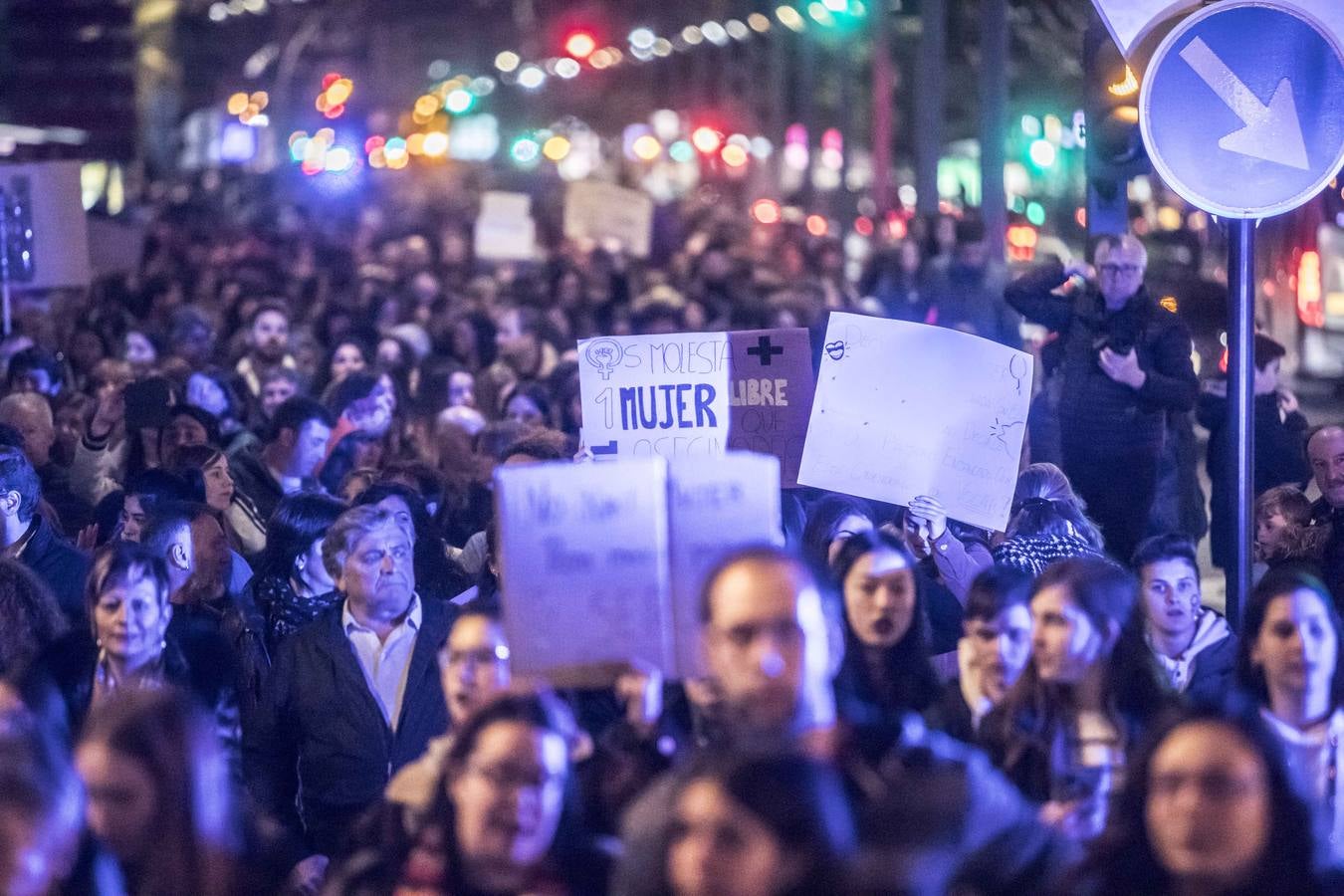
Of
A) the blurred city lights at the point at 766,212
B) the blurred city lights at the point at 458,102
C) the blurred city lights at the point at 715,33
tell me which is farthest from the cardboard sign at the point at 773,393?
the blurred city lights at the point at 715,33

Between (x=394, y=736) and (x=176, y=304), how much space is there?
14.1 m

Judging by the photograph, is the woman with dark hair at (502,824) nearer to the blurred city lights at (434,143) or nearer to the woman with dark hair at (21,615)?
the woman with dark hair at (21,615)

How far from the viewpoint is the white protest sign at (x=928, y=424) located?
7.80 metres

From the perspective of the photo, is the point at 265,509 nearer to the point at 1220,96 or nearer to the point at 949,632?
the point at 949,632

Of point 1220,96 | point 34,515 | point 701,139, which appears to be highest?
point 701,139

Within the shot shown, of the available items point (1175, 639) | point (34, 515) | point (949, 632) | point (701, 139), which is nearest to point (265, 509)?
point (34, 515)

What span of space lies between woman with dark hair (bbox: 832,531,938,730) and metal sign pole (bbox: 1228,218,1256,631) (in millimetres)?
1238

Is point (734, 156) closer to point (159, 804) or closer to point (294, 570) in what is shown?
point (294, 570)

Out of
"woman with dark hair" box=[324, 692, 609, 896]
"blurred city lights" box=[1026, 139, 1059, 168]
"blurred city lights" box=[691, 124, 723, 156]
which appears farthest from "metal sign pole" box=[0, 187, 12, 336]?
"blurred city lights" box=[691, 124, 723, 156]

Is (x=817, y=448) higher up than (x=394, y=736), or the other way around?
(x=817, y=448)

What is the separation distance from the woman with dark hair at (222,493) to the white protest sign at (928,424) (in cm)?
256

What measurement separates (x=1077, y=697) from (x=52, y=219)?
40.1 ft

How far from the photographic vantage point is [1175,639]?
21.8ft

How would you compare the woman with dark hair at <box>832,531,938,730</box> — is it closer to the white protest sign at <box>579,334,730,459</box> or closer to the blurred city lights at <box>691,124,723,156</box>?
the white protest sign at <box>579,334,730,459</box>
